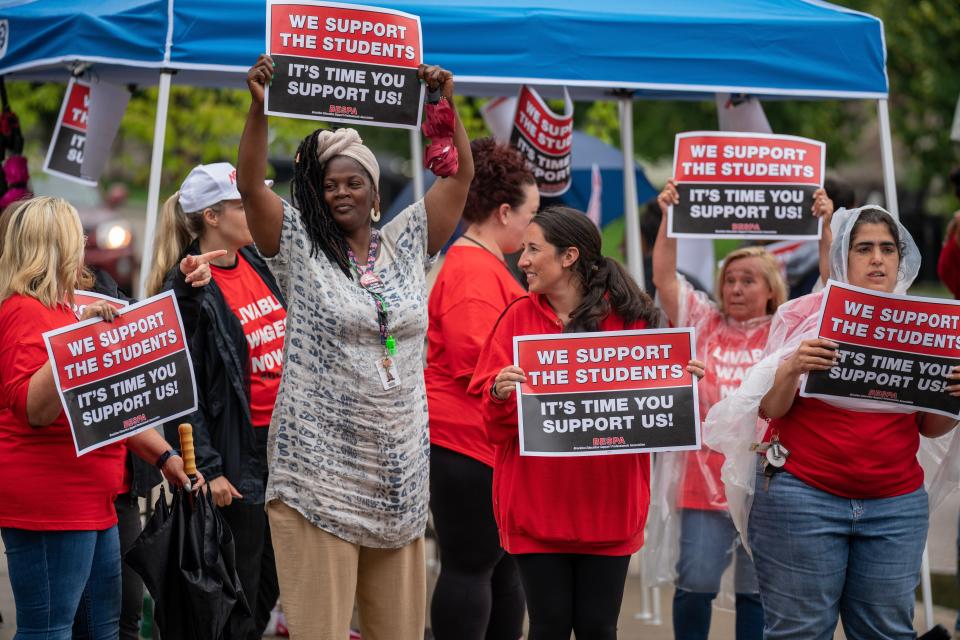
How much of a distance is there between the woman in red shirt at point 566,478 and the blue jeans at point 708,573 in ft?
3.48

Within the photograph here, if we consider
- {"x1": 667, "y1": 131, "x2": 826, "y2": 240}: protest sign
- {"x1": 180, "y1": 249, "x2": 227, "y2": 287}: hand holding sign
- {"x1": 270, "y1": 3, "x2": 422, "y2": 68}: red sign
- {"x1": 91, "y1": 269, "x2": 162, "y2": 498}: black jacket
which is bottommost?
{"x1": 91, "y1": 269, "x2": 162, "y2": 498}: black jacket

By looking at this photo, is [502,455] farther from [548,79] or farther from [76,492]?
[548,79]

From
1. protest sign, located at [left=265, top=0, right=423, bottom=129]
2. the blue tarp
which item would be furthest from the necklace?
the blue tarp

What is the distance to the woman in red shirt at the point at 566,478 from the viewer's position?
3967mm

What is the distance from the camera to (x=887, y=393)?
154 inches

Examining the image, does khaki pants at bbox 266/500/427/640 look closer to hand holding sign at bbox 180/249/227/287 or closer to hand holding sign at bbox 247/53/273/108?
hand holding sign at bbox 180/249/227/287

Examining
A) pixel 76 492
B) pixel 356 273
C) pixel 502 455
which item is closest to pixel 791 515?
pixel 502 455

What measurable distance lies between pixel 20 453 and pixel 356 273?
4.00 feet

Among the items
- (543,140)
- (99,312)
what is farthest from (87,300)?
(543,140)

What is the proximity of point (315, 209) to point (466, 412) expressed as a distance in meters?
1.27

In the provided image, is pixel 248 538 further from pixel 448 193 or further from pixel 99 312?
pixel 448 193

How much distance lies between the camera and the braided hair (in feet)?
12.3

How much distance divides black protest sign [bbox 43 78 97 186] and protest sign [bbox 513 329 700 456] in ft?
10.5

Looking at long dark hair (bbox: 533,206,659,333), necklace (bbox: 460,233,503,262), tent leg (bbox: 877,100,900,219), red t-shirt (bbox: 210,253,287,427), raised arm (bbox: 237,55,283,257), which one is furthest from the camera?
tent leg (bbox: 877,100,900,219)
